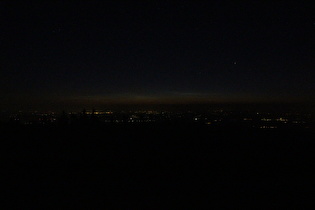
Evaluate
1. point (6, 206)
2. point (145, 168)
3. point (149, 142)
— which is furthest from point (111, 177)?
point (149, 142)

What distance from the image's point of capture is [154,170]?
13797 millimetres

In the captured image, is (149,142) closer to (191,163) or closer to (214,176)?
(191,163)

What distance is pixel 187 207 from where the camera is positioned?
30.4 feet

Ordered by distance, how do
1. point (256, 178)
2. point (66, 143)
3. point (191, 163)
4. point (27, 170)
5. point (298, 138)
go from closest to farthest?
1. point (256, 178)
2. point (27, 170)
3. point (191, 163)
4. point (66, 143)
5. point (298, 138)

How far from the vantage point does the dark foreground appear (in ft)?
32.6

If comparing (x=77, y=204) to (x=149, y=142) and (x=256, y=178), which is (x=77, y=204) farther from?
(x=149, y=142)

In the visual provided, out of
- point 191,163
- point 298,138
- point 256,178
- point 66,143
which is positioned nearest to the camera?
point 256,178

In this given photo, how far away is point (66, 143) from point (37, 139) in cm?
297

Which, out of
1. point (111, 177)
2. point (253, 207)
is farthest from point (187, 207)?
point (111, 177)

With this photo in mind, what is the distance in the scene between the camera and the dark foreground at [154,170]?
392 inches

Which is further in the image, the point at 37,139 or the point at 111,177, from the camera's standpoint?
the point at 37,139

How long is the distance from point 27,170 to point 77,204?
576 cm

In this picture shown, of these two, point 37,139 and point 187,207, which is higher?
point 37,139

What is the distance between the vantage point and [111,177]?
41.8 feet
